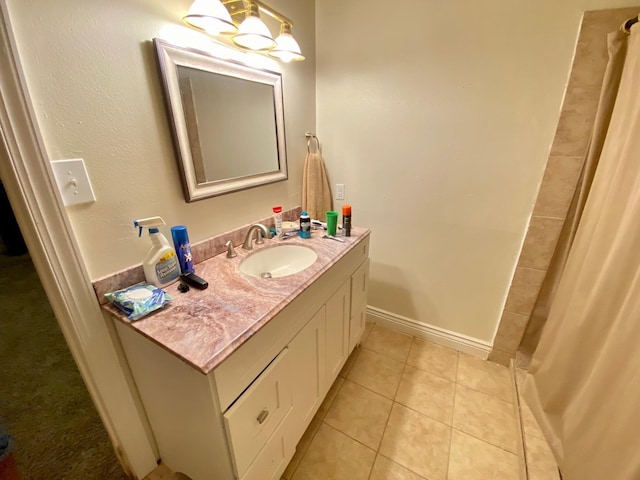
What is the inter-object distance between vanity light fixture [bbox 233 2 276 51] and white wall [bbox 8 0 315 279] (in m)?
0.19

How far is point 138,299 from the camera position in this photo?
809mm

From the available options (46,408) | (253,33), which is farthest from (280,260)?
(46,408)

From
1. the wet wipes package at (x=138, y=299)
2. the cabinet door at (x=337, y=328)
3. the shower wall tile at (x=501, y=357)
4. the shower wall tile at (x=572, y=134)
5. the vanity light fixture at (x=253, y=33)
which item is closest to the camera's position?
the wet wipes package at (x=138, y=299)

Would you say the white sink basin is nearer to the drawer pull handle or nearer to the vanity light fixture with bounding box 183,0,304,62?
the drawer pull handle

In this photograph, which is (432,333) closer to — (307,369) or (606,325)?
(606,325)

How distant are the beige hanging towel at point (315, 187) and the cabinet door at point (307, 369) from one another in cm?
74

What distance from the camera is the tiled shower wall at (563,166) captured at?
102 centimetres

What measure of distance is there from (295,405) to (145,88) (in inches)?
48.7

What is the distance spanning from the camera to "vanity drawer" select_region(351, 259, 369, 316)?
55.6 inches

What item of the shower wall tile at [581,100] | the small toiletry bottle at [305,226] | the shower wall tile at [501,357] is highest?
the shower wall tile at [581,100]

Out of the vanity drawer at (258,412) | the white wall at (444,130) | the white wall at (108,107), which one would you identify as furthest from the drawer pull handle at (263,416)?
the white wall at (444,130)

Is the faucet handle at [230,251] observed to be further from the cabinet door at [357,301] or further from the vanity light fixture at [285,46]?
the vanity light fixture at [285,46]

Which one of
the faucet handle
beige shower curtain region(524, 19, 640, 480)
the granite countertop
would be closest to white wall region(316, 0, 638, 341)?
beige shower curtain region(524, 19, 640, 480)

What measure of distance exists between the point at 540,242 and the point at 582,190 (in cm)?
28
